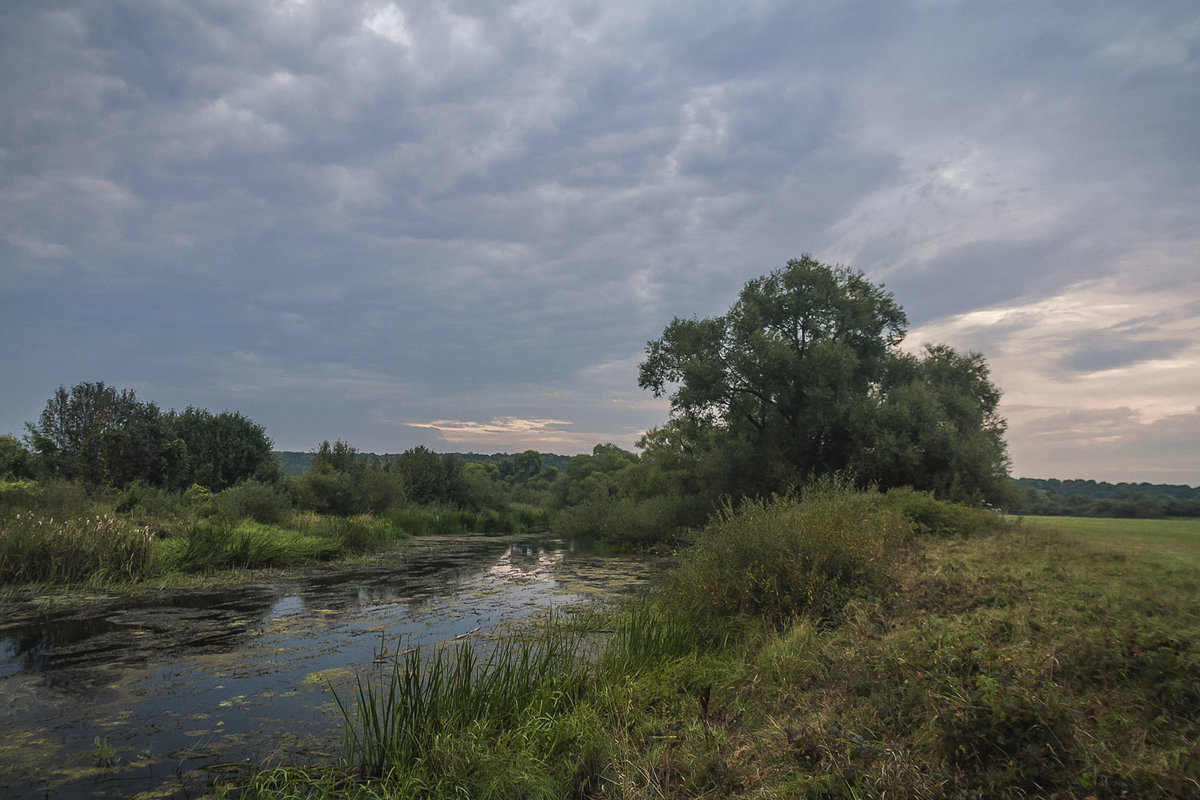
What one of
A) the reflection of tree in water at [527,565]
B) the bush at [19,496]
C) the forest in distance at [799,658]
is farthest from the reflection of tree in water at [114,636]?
the reflection of tree in water at [527,565]

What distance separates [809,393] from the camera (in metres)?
23.1

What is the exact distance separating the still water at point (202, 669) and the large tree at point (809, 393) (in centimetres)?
1186

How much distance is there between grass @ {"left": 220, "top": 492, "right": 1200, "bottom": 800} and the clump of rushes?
9.08 meters

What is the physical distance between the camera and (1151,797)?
9.26 feet

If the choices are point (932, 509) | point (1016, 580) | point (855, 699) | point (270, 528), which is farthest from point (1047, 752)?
point (270, 528)

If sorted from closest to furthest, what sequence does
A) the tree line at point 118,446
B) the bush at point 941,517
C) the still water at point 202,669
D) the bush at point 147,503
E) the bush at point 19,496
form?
the still water at point 202,669, the bush at point 941,517, the bush at point 19,496, the bush at point 147,503, the tree line at point 118,446

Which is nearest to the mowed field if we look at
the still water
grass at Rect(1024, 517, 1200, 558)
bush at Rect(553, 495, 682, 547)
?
grass at Rect(1024, 517, 1200, 558)

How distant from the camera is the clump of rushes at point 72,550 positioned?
35.9 feet

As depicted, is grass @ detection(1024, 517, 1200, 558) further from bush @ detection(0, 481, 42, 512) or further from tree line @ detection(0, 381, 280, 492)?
tree line @ detection(0, 381, 280, 492)

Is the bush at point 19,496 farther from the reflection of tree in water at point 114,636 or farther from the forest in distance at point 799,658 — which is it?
the reflection of tree in water at point 114,636

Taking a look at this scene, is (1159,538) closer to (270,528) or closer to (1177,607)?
(1177,607)

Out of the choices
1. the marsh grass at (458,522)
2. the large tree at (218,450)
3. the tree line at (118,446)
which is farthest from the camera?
the marsh grass at (458,522)

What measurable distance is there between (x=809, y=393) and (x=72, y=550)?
21.6m

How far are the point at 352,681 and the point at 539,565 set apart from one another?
13297 millimetres
